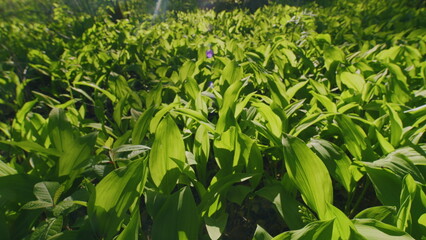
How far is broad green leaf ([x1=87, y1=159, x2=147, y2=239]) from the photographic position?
2.23 feet

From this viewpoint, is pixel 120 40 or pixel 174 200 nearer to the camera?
pixel 174 200

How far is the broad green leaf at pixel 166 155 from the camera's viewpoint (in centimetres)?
83

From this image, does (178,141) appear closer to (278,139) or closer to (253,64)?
(278,139)

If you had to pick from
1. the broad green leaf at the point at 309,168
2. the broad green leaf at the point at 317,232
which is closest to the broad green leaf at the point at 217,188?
the broad green leaf at the point at 309,168

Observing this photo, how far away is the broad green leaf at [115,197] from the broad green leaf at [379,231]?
0.49 m

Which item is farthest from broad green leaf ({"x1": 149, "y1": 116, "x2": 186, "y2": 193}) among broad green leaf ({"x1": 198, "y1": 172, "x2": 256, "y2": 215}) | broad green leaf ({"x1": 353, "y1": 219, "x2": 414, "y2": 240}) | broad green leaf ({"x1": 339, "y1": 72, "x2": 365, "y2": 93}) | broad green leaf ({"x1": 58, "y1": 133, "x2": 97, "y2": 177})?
broad green leaf ({"x1": 339, "y1": 72, "x2": 365, "y2": 93})

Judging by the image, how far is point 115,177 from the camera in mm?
689

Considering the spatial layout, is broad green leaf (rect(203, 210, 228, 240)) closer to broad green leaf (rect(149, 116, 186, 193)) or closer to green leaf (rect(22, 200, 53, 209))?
broad green leaf (rect(149, 116, 186, 193))

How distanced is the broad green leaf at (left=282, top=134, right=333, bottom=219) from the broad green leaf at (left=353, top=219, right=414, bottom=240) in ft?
0.46

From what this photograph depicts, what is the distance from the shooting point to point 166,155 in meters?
0.84

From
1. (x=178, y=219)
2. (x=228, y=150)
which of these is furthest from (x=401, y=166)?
(x=178, y=219)

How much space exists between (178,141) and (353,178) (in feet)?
1.81

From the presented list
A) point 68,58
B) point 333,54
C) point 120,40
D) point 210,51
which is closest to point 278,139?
point 333,54

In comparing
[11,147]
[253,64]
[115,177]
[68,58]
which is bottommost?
[115,177]
